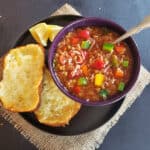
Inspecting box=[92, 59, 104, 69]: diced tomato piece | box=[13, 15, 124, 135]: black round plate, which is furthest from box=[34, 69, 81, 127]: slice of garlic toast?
box=[92, 59, 104, 69]: diced tomato piece

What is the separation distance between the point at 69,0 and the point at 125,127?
43 centimetres

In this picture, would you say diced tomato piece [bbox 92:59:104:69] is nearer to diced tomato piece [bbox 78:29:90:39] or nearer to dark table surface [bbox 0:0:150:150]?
diced tomato piece [bbox 78:29:90:39]

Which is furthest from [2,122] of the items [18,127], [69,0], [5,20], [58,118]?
[69,0]

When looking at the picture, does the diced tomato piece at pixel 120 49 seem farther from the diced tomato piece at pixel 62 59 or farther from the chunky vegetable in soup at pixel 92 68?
the diced tomato piece at pixel 62 59

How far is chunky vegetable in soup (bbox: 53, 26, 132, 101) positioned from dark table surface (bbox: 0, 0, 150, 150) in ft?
0.59

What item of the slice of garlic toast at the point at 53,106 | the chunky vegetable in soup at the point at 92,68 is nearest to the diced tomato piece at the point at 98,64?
the chunky vegetable in soup at the point at 92,68

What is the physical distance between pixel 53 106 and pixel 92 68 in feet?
0.54

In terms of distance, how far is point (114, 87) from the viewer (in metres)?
1.10

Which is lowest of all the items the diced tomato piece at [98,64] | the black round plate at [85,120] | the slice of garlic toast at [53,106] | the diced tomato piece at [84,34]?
the black round plate at [85,120]

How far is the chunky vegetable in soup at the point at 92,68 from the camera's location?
3.60ft

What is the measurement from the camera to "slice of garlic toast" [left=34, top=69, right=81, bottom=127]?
1.15 metres

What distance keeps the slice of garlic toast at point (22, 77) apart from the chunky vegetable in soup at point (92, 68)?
85 millimetres

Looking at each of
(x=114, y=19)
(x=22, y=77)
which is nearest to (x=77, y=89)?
(x=22, y=77)

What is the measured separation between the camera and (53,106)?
117 centimetres
